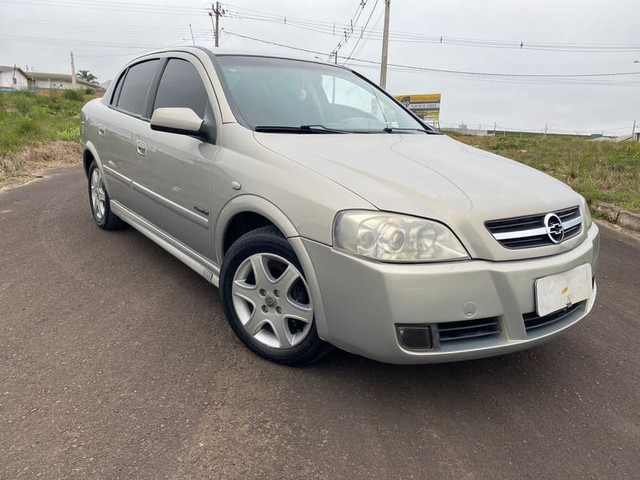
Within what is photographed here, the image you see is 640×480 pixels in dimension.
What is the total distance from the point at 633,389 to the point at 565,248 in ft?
2.84

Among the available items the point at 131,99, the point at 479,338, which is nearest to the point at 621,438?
the point at 479,338

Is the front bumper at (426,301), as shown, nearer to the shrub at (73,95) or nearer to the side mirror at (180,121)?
the side mirror at (180,121)

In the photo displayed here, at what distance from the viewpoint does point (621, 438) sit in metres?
2.02

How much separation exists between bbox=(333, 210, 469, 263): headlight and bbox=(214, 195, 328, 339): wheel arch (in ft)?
0.84

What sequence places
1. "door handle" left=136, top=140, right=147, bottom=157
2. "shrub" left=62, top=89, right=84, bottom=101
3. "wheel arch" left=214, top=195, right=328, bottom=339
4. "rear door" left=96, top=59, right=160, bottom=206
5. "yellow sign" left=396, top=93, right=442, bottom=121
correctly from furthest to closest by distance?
"yellow sign" left=396, top=93, right=442, bottom=121, "shrub" left=62, top=89, right=84, bottom=101, "rear door" left=96, top=59, right=160, bottom=206, "door handle" left=136, top=140, right=147, bottom=157, "wheel arch" left=214, top=195, right=328, bottom=339

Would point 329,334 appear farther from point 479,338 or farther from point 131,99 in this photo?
point 131,99

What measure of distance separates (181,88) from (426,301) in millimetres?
2231

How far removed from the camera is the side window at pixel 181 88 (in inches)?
115

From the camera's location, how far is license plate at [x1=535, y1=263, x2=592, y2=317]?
198cm

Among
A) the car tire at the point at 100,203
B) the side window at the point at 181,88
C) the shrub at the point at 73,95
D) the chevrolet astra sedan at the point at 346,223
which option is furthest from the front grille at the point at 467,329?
the shrub at the point at 73,95

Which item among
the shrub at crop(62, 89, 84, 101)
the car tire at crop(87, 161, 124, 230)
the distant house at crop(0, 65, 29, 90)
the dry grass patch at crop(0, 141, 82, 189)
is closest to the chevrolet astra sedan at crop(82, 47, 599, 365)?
the car tire at crop(87, 161, 124, 230)

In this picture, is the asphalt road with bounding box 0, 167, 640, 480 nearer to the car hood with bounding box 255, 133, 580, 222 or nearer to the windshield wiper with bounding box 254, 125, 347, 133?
the car hood with bounding box 255, 133, 580, 222

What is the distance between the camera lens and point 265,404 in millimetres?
2125

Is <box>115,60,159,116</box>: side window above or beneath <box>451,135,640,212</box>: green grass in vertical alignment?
above
